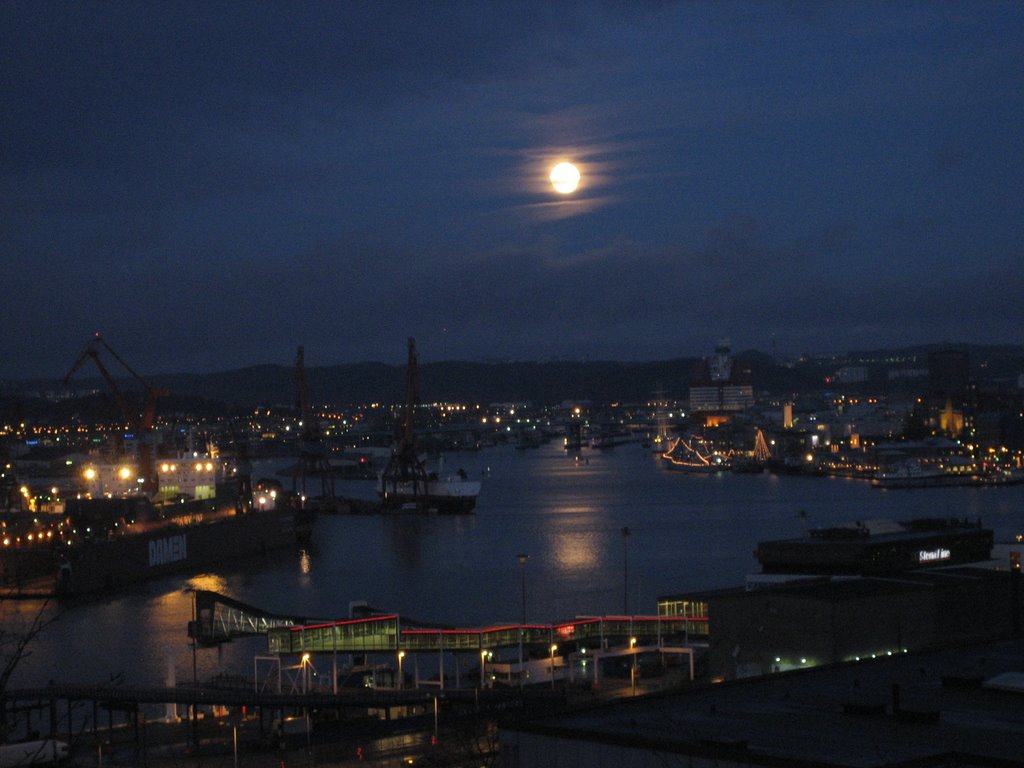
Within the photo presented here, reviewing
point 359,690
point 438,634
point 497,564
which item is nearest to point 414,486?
point 497,564

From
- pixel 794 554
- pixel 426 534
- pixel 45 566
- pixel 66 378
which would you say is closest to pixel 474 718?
pixel 794 554

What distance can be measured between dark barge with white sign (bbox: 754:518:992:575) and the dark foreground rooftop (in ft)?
15.5

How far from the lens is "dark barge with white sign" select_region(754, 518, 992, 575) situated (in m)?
8.48

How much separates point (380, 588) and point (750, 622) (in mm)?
5081

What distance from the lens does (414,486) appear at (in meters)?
19.4

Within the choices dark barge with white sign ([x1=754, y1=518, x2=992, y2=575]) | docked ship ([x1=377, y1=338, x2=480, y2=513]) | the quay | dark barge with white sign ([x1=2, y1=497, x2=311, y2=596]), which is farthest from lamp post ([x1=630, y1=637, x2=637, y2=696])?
docked ship ([x1=377, y1=338, x2=480, y2=513])

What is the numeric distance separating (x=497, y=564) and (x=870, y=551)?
387 cm

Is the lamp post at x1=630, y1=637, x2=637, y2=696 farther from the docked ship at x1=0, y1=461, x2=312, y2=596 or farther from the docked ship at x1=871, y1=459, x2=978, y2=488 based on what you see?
the docked ship at x1=871, y1=459, x2=978, y2=488

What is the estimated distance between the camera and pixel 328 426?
42.6 metres

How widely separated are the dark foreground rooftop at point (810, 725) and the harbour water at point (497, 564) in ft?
3.74

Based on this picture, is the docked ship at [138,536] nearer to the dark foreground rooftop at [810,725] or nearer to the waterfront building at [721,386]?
the dark foreground rooftop at [810,725]

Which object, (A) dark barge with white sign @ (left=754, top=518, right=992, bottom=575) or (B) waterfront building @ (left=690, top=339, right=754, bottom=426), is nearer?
(A) dark barge with white sign @ (left=754, top=518, right=992, bottom=575)

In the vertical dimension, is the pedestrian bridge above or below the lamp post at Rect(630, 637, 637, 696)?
above

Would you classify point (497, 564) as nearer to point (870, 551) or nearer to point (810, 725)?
point (870, 551)
